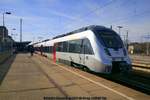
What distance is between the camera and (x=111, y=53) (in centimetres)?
1508

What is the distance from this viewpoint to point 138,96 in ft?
30.4

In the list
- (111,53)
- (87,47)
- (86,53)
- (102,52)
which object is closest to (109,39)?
(111,53)

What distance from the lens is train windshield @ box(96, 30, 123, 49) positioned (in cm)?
1559

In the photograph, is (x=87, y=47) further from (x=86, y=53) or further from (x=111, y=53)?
(x=111, y=53)

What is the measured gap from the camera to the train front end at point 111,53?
1464 cm

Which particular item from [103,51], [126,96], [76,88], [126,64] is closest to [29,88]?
[76,88]

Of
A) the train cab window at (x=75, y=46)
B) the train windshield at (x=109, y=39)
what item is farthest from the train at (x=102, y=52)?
the train cab window at (x=75, y=46)

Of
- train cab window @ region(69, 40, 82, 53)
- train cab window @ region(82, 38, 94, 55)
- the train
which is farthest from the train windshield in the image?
train cab window @ region(69, 40, 82, 53)

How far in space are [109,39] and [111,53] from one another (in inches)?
47.9

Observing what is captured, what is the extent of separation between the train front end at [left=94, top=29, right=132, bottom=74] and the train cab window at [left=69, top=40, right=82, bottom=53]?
8.74 feet

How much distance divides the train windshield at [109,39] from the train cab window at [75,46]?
2.56 metres

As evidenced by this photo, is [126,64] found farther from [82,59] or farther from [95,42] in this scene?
[82,59]

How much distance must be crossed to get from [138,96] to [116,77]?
7.98 meters

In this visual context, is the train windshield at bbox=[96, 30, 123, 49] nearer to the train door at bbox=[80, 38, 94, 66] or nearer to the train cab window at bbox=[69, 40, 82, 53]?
the train door at bbox=[80, 38, 94, 66]
